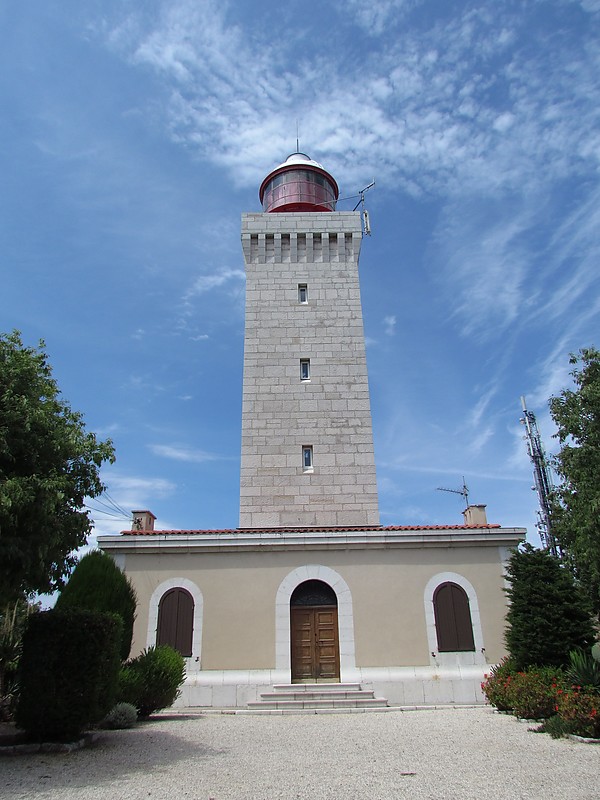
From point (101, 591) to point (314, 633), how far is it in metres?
5.21

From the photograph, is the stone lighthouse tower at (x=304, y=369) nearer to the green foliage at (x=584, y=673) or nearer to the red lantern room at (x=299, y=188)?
the red lantern room at (x=299, y=188)

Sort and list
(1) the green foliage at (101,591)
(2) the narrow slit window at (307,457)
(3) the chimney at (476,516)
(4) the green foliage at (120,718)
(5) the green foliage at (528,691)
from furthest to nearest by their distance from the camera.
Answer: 1. (2) the narrow slit window at (307,457)
2. (3) the chimney at (476,516)
3. (1) the green foliage at (101,591)
4. (5) the green foliage at (528,691)
5. (4) the green foliage at (120,718)

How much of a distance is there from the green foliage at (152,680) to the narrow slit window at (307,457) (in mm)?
7818

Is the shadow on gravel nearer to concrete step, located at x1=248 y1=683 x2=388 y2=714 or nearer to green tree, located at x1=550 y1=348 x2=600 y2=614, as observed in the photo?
concrete step, located at x1=248 y1=683 x2=388 y2=714

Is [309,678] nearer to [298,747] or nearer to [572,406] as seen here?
[298,747]

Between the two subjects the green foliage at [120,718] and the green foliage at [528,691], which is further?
the green foliage at [528,691]

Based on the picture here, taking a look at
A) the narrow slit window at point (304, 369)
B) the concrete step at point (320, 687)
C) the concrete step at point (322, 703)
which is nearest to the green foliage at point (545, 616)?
the concrete step at point (322, 703)

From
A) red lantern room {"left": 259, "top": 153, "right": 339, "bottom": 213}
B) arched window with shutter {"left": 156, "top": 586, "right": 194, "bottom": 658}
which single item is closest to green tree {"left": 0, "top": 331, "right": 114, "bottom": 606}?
arched window with shutter {"left": 156, "top": 586, "right": 194, "bottom": 658}

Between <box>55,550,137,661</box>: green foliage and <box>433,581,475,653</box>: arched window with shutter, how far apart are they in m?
7.22

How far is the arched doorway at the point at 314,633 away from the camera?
13.9m

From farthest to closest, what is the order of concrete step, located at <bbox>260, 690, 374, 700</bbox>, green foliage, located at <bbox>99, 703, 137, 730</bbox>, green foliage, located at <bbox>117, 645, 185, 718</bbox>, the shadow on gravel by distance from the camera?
concrete step, located at <bbox>260, 690, 374, 700</bbox> < green foliage, located at <bbox>117, 645, 185, 718</bbox> < green foliage, located at <bbox>99, 703, 137, 730</bbox> < the shadow on gravel

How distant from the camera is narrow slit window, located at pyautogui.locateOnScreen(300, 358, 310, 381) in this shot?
774 inches

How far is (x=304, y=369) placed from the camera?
19875 mm

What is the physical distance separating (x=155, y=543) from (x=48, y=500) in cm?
765
